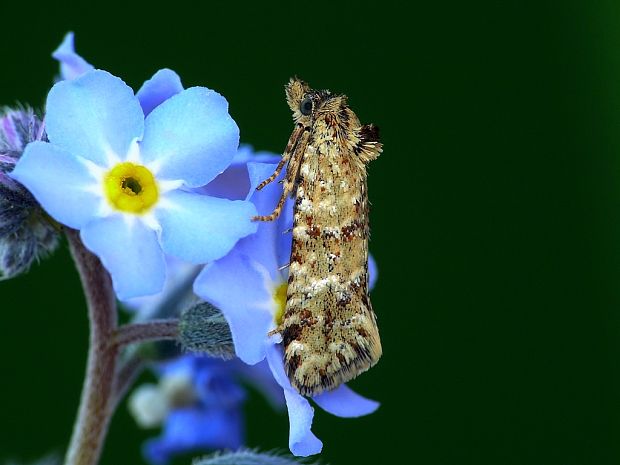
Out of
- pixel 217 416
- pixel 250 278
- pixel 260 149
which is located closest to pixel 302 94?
pixel 250 278

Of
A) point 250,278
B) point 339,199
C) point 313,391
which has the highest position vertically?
point 339,199

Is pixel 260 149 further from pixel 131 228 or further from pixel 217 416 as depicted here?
pixel 131 228

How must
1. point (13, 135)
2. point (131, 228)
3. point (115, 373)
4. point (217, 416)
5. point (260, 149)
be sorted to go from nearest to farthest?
point (131, 228)
point (13, 135)
point (115, 373)
point (217, 416)
point (260, 149)

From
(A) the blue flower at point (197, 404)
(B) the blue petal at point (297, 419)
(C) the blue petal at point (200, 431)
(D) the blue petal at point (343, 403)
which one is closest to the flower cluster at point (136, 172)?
(B) the blue petal at point (297, 419)

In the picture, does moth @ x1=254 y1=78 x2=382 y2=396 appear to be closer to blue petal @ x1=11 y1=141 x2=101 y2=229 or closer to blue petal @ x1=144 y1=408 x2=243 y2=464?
blue petal @ x1=11 y1=141 x2=101 y2=229

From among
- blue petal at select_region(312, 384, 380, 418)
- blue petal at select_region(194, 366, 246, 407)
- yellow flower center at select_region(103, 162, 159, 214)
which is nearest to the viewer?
yellow flower center at select_region(103, 162, 159, 214)

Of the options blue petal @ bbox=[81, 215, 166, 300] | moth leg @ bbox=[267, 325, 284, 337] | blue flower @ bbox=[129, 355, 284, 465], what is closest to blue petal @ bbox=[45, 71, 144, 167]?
blue petal @ bbox=[81, 215, 166, 300]

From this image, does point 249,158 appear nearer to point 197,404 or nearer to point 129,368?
point 129,368

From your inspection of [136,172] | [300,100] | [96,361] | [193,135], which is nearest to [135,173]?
[136,172]
